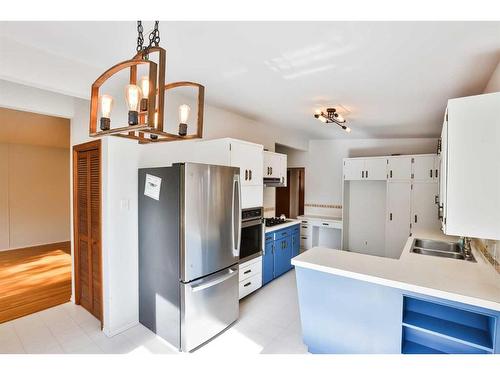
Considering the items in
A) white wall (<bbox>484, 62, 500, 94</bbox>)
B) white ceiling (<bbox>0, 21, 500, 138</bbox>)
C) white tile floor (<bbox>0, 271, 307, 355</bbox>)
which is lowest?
white tile floor (<bbox>0, 271, 307, 355</bbox>)

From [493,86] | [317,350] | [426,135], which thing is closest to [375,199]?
[426,135]

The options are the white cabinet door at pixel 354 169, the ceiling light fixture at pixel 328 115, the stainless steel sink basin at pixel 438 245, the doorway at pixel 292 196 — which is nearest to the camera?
the stainless steel sink basin at pixel 438 245

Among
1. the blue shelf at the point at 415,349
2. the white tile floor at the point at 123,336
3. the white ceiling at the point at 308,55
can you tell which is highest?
the white ceiling at the point at 308,55

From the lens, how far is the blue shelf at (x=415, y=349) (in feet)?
6.23

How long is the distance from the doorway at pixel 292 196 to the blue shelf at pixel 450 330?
4.64 metres

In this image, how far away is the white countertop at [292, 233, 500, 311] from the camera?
1626mm

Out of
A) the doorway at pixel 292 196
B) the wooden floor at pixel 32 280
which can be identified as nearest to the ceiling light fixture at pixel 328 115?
the doorway at pixel 292 196

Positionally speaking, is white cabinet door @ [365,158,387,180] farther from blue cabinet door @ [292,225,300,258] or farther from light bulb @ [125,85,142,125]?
light bulb @ [125,85,142,125]

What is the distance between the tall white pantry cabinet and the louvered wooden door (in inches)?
177

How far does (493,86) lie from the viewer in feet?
7.45

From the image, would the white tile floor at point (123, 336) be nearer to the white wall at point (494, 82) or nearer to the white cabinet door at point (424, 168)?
the white wall at point (494, 82)

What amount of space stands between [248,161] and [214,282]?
159 centimetres

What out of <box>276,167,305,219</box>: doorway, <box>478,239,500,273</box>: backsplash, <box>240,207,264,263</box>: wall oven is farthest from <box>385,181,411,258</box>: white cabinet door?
<box>240,207,264,263</box>: wall oven

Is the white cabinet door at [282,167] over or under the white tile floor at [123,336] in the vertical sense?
over
